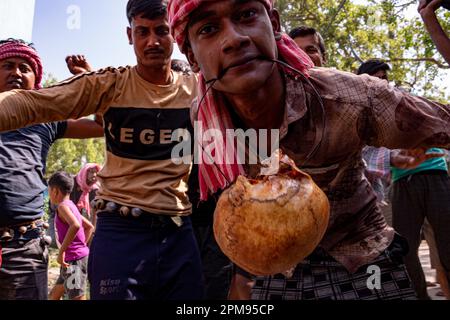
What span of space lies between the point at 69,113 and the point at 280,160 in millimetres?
1432

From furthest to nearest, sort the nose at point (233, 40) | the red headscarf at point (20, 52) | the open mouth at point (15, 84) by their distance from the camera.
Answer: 1. the red headscarf at point (20, 52)
2. the open mouth at point (15, 84)
3. the nose at point (233, 40)

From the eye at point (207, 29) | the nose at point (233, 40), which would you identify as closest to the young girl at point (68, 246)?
the eye at point (207, 29)

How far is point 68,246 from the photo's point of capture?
5.19 metres

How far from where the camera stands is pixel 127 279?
7.57ft

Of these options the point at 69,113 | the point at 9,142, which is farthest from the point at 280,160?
the point at 9,142

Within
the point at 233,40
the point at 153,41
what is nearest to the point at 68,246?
the point at 153,41

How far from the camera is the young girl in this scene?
510 centimetres

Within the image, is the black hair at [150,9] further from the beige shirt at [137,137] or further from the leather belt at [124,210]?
the leather belt at [124,210]

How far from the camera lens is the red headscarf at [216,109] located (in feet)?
5.36

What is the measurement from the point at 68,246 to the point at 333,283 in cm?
404

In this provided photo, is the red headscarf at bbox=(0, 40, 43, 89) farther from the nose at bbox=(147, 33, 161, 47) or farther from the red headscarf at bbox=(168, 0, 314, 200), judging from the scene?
the red headscarf at bbox=(168, 0, 314, 200)

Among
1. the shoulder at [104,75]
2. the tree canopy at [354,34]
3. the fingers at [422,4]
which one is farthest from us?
the tree canopy at [354,34]

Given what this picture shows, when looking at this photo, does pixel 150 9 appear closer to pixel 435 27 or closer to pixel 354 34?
pixel 435 27
